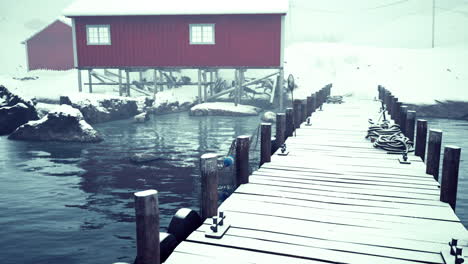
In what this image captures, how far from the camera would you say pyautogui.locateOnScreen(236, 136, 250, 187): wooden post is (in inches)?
247

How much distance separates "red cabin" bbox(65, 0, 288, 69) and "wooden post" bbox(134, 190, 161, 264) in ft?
67.0

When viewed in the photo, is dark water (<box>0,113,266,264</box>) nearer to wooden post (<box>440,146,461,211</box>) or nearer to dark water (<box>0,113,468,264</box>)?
dark water (<box>0,113,468,264</box>)

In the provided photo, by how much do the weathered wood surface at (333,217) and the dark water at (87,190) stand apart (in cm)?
237

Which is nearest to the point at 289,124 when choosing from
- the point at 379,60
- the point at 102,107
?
the point at 102,107

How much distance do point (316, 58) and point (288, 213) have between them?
3529 cm

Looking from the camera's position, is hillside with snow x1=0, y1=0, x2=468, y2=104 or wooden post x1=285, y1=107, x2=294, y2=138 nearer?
wooden post x1=285, y1=107, x2=294, y2=138

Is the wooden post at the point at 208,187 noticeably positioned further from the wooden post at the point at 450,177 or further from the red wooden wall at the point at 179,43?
the red wooden wall at the point at 179,43

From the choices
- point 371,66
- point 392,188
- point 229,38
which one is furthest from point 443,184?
point 371,66

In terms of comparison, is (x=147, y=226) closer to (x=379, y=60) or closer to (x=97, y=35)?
(x=97, y=35)

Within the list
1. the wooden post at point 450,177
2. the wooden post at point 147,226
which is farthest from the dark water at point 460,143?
the wooden post at point 147,226

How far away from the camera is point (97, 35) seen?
24.7 m

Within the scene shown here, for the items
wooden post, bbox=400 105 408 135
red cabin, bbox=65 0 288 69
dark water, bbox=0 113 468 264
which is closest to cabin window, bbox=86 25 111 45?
red cabin, bbox=65 0 288 69

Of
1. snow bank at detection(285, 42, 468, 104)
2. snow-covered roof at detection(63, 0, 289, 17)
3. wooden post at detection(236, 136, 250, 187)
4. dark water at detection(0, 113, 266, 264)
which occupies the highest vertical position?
snow-covered roof at detection(63, 0, 289, 17)

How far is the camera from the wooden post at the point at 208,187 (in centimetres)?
486
